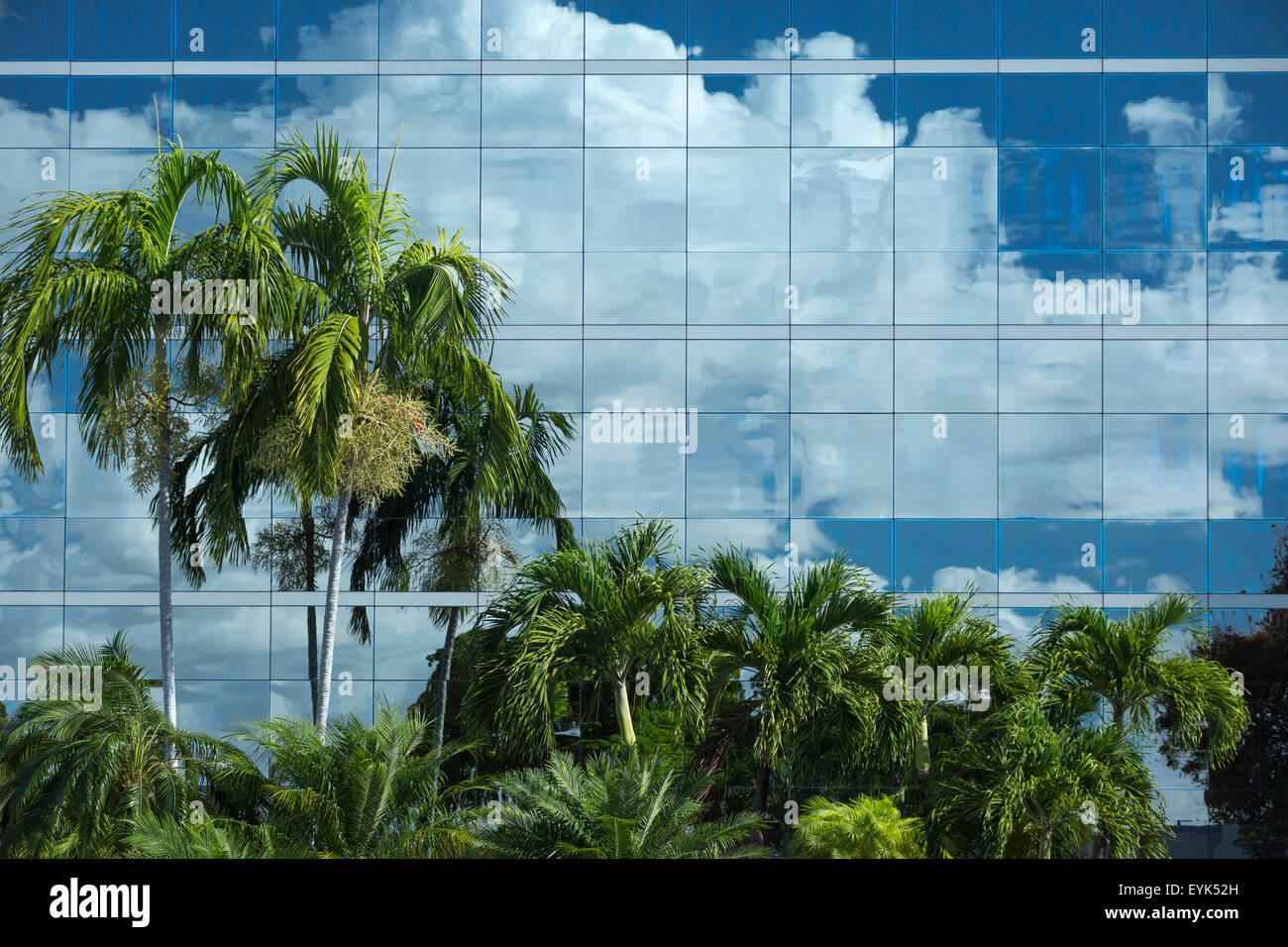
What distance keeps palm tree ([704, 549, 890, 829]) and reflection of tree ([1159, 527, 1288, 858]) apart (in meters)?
5.53

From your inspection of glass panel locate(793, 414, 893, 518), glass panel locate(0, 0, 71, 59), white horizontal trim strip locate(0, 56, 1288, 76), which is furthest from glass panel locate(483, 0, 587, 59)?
glass panel locate(793, 414, 893, 518)

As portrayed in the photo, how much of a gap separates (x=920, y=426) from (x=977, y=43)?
5.80 metres

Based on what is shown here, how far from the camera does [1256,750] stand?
1566 cm

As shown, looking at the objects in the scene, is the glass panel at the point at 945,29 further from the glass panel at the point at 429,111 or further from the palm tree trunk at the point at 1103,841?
the palm tree trunk at the point at 1103,841

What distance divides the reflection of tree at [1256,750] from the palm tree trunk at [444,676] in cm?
996

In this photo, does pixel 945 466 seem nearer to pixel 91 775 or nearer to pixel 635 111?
pixel 635 111

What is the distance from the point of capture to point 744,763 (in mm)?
14867

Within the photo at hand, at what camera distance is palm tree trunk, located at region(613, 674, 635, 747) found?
1281 centimetres

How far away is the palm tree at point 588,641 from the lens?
12.5 metres
